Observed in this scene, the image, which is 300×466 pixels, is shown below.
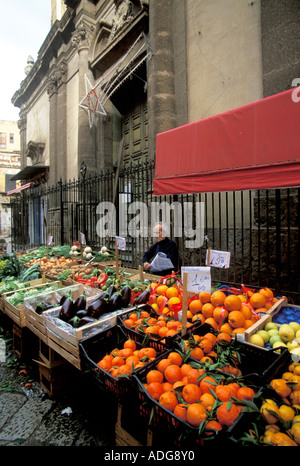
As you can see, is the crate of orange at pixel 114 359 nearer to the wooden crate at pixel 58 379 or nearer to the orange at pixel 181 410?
the orange at pixel 181 410

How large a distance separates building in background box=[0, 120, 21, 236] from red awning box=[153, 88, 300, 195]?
26340 mm

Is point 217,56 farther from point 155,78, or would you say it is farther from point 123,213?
point 123,213

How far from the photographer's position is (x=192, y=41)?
21.6 feet

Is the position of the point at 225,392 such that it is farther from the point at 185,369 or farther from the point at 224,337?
the point at 224,337

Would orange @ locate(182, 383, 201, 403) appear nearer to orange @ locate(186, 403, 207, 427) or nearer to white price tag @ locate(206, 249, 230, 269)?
orange @ locate(186, 403, 207, 427)

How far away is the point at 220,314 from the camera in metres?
2.27

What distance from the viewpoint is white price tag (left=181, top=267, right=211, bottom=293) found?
2457mm

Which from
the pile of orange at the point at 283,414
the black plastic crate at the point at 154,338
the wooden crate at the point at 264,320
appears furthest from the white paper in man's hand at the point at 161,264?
the pile of orange at the point at 283,414

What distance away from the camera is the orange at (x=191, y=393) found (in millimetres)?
1480

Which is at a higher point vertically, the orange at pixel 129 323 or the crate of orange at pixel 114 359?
the orange at pixel 129 323

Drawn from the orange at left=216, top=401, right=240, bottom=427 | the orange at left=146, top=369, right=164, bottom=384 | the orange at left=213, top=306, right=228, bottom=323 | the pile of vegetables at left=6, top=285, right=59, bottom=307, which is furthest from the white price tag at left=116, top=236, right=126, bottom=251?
the orange at left=216, top=401, right=240, bottom=427

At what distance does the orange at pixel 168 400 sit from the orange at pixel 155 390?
0.05 meters
